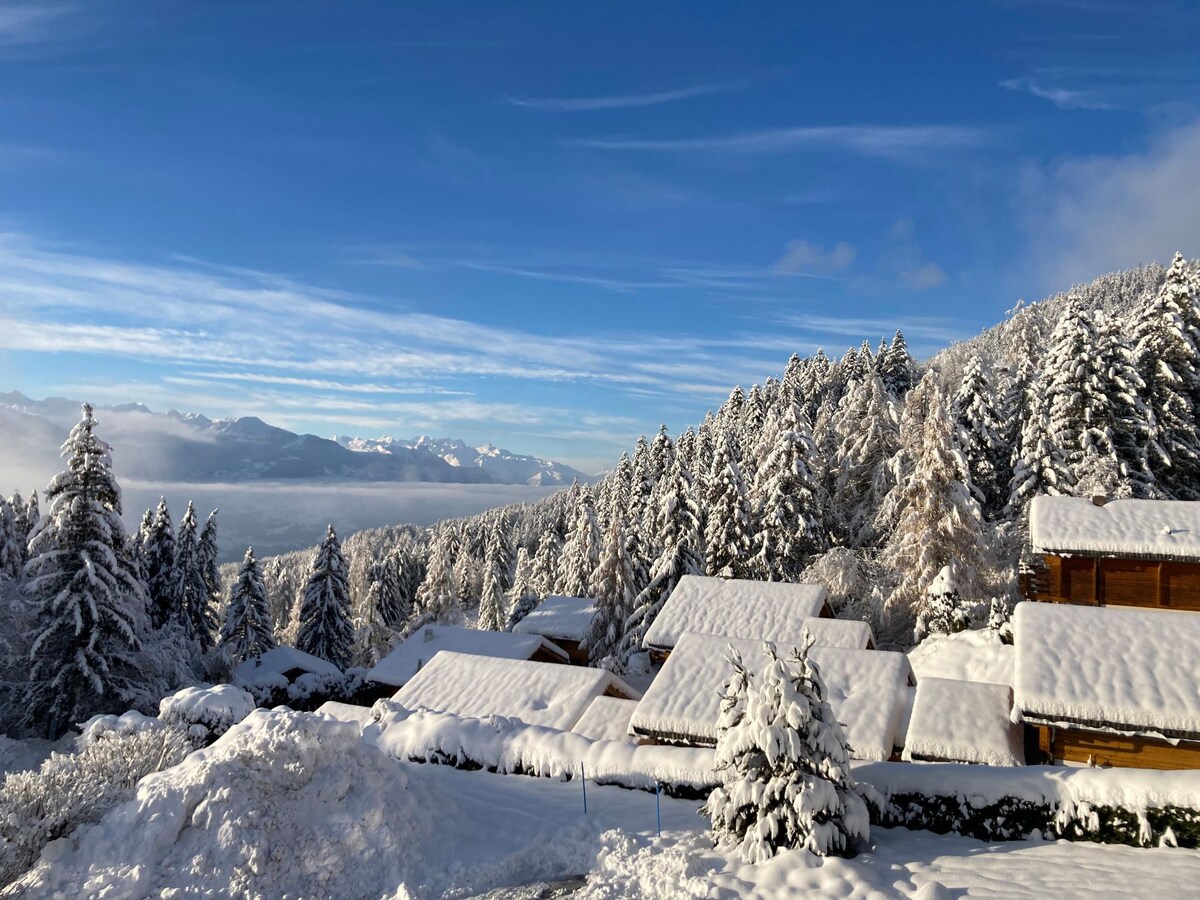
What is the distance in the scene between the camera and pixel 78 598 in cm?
2745

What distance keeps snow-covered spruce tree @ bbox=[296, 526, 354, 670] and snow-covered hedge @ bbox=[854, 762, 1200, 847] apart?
44979mm

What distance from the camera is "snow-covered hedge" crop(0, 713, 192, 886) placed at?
934 cm

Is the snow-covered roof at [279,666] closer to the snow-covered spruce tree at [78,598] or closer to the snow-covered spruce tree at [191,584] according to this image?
the snow-covered spruce tree at [191,584]

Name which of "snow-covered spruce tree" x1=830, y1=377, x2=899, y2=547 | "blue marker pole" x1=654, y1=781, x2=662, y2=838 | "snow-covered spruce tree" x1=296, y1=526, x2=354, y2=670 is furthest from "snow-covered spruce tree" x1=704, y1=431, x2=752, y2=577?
"blue marker pole" x1=654, y1=781, x2=662, y2=838

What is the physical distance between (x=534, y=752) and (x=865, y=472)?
40.4 meters

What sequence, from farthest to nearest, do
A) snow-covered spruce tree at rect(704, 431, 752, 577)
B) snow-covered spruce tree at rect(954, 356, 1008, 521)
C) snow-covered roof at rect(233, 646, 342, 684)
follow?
snow-covered spruce tree at rect(954, 356, 1008, 521), snow-covered roof at rect(233, 646, 342, 684), snow-covered spruce tree at rect(704, 431, 752, 577)

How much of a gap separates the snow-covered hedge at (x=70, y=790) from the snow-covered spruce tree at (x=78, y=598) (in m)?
19.1

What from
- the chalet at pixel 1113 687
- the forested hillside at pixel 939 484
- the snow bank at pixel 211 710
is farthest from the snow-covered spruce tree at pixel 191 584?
the chalet at pixel 1113 687

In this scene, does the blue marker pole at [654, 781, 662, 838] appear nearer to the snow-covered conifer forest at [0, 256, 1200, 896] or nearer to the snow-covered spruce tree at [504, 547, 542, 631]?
the snow-covered conifer forest at [0, 256, 1200, 896]

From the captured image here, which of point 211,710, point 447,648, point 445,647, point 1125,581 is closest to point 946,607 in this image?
point 1125,581

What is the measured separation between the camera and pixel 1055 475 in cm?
3434

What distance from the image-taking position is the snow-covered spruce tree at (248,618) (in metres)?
47.7

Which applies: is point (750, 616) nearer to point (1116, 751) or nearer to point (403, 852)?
point (1116, 751)

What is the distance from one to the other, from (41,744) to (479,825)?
26.1 m
